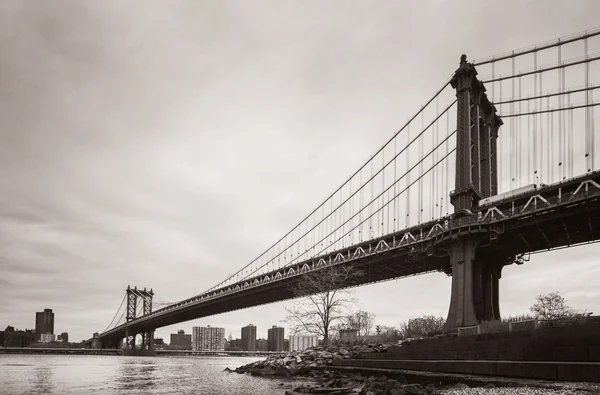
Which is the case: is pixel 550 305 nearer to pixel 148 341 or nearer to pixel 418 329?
pixel 418 329

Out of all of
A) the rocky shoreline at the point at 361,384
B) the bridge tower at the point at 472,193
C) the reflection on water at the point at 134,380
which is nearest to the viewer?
the rocky shoreline at the point at 361,384

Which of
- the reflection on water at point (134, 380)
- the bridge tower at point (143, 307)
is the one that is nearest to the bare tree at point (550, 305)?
the reflection on water at point (134, 380)

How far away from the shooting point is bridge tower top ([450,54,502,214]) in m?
42.3

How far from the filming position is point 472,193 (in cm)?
4181

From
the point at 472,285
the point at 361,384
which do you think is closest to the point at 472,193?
the point at 472,285

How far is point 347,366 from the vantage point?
1128 inches

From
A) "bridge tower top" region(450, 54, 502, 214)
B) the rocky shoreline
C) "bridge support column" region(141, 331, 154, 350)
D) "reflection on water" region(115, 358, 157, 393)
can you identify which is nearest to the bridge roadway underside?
"bridge tower top" region(450, 54, 502, 214)

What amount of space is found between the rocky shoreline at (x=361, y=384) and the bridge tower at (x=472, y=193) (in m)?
10.8

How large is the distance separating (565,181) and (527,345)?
22287mm

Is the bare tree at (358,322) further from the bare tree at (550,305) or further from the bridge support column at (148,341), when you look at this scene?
the bridge support column at (148,341)

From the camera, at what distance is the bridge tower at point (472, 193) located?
3956 cm

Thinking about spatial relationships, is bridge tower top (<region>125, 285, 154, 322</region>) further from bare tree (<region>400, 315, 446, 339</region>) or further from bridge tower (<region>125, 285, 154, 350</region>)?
bare tree (<region>400, 315, 446, 339</region>)

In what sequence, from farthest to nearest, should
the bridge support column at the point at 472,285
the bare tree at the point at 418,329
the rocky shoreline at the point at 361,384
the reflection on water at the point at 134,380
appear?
the bridge support column at the point at 472,285
the bare tree at the point at 418,329
the reflection on water at the point at 134,380
the rocky shoreline at the point at 361,384

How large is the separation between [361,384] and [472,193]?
1004 inches
